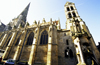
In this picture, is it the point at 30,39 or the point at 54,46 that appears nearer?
the point at 54,46

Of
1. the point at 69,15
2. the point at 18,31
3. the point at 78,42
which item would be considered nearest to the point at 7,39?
the point at 18,31

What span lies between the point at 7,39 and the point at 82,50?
21355 mm

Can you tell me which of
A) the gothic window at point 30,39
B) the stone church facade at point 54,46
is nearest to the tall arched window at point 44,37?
the stone church facade at point 54,46

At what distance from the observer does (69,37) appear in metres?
12.7

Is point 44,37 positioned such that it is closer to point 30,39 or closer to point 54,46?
point 54,46

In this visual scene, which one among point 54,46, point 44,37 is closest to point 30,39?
point 44,37

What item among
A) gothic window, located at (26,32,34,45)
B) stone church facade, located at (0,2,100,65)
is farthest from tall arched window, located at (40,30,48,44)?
gothic window, located at (26,32,34,45)

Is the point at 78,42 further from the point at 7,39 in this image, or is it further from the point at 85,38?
the point at 7,39

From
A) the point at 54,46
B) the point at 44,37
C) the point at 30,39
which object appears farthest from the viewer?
the point at 30,39

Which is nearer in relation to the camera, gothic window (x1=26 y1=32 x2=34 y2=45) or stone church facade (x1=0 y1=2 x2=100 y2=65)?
stone church facade (x1=0 y1=2 x2=100 y2=65)

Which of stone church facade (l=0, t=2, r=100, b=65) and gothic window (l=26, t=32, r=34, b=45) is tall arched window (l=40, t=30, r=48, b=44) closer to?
stone church facade (l=0, t=2, r=100, b=65)

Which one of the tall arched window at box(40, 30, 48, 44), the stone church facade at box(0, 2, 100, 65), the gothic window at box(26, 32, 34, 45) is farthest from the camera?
the gothic window at box(26, 32, 34, 45)

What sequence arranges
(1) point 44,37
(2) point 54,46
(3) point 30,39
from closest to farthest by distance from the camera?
(2) point 54,46, (1) point 44,37, (3) point 30,39

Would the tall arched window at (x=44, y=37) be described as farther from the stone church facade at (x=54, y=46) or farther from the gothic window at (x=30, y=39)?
the gothic window at (x=30, y=39)
